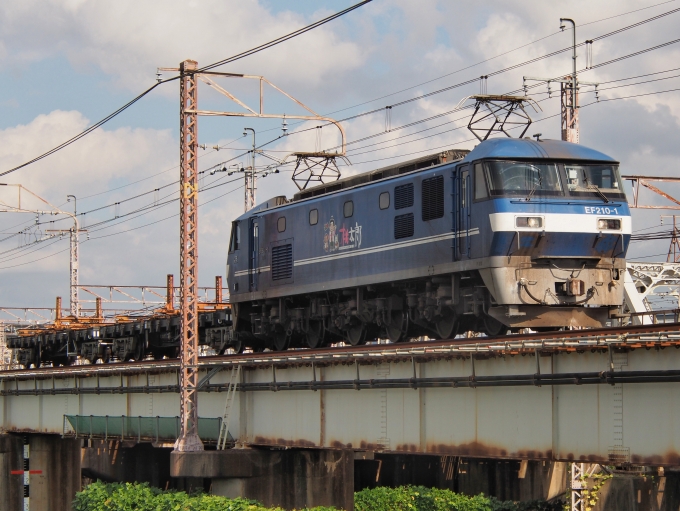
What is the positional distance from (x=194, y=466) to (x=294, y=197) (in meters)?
10.5

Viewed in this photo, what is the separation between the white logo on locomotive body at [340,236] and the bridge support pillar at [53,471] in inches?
857

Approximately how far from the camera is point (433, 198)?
91.4 ft

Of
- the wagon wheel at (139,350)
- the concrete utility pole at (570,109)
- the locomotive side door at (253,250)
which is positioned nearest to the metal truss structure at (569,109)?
the concrete utility pole at (570,109)

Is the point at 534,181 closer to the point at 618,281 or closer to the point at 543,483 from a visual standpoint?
the point at 618,281

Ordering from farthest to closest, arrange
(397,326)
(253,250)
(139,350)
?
(139,350) → (253,250) → (397,326)

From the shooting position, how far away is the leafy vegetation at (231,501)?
29000 millimetres

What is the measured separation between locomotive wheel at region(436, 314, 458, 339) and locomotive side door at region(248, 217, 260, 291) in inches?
393

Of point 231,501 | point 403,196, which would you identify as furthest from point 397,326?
point 231,501

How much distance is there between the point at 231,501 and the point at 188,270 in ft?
19.6

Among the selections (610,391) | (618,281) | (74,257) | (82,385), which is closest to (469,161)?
(618,281)

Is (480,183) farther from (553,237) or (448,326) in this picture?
(448,326)

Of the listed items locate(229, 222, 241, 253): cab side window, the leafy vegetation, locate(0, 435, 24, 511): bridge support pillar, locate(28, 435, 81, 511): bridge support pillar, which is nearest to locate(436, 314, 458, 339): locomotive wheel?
the leafy vegetation

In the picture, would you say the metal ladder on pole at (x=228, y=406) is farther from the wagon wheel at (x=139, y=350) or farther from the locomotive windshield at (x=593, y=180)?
the wagon wheel at (x=139, y=350)

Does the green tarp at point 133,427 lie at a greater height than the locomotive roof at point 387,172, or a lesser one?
lesser
